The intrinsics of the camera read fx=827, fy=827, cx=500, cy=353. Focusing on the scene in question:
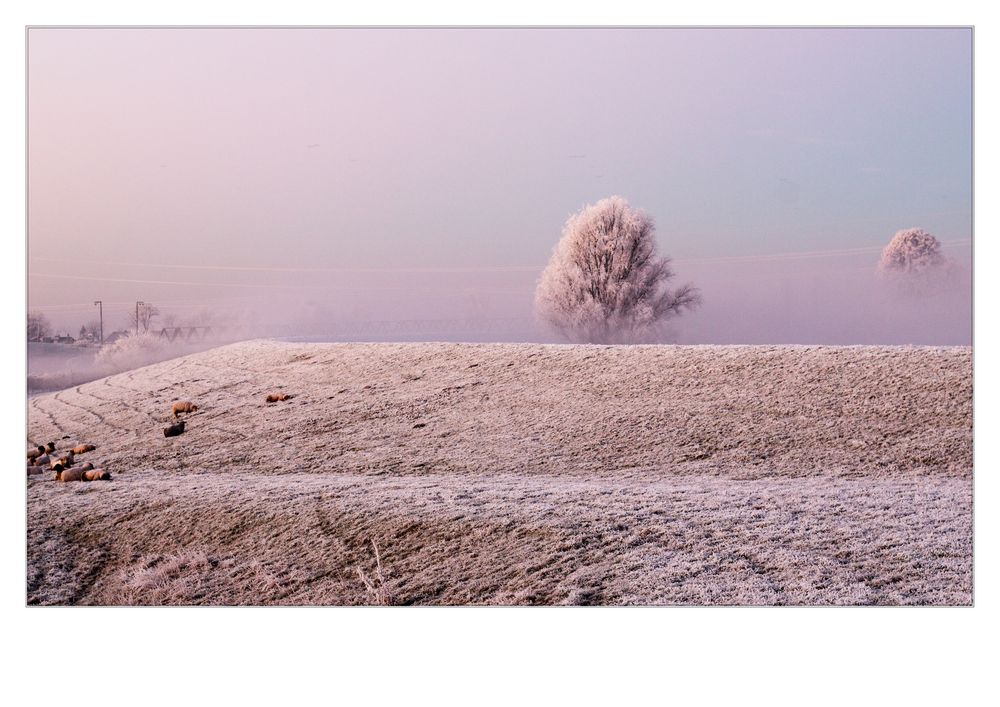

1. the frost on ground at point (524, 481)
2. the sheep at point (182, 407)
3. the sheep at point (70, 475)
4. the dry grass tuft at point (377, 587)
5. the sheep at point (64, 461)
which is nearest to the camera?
the dry grass tuft at point (377, 587)

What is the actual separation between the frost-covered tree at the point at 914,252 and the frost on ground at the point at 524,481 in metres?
6.75

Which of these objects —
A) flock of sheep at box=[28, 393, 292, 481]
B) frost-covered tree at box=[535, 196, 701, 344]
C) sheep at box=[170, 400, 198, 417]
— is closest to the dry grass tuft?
flock of sheep at box=[28, 393, 292, 481]

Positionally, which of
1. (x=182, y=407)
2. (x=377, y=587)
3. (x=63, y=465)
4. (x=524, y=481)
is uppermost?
(x=182, y=407)

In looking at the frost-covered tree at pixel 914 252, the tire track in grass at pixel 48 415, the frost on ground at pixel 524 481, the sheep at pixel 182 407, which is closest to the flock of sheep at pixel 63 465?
the frost on ground at pixel 524 481

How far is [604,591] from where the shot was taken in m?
5.73

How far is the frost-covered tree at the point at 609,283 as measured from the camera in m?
21.9

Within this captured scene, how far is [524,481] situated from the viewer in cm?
917

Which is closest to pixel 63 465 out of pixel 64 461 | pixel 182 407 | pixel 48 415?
pixel 64 461

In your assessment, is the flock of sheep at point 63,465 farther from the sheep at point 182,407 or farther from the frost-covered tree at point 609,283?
the frost-covered tree at point 609,283

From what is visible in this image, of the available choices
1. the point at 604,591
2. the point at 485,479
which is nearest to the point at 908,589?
the point at 604,591

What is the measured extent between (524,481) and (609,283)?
13766 mm

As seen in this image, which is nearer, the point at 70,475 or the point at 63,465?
the point at 70,475

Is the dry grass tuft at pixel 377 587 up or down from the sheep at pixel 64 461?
down

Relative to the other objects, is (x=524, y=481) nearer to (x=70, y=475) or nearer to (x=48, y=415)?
(x=70, y=475)
